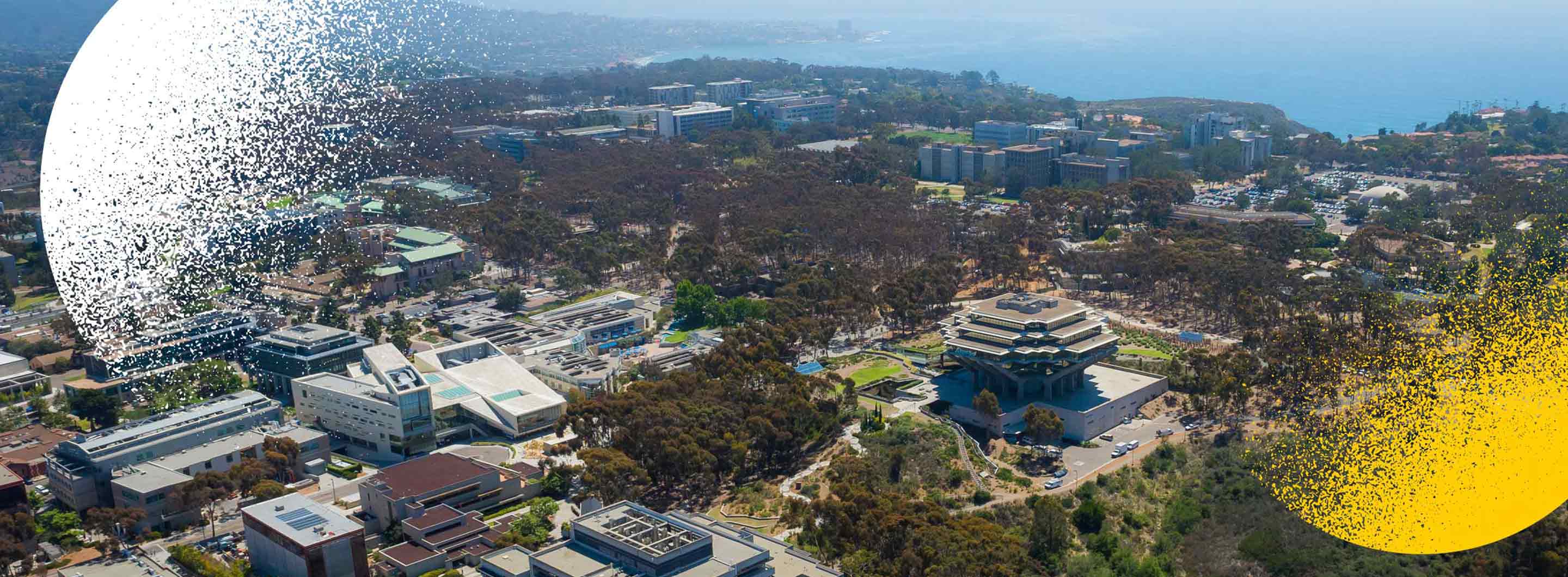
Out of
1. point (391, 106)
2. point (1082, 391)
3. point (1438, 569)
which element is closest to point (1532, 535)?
point (1438, 569)

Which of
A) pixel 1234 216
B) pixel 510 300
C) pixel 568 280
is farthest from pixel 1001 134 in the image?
pixel 510 300

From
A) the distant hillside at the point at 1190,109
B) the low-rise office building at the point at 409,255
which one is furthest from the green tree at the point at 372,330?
the distant hillside at the point at 1190,109

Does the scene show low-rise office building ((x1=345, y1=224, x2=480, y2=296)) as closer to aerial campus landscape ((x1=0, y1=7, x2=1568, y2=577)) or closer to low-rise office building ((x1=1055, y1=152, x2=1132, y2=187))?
aerial campus landscape ((x1=0, y1=7, x2=1568, y2=577))

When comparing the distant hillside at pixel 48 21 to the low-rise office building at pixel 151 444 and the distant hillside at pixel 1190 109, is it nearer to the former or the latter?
the distant hillside at pixel 1190 109

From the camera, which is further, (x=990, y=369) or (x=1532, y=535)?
(x=990, y=369)

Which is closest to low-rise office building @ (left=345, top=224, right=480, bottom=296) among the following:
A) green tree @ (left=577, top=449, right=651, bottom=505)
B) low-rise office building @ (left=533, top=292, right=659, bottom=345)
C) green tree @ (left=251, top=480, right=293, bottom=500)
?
low-rise office building @ (left=533, top=292, right=659, bottom=345)

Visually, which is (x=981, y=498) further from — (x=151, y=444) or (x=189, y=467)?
(x=151, y=444)

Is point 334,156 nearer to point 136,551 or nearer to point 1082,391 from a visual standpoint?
point 136,551
